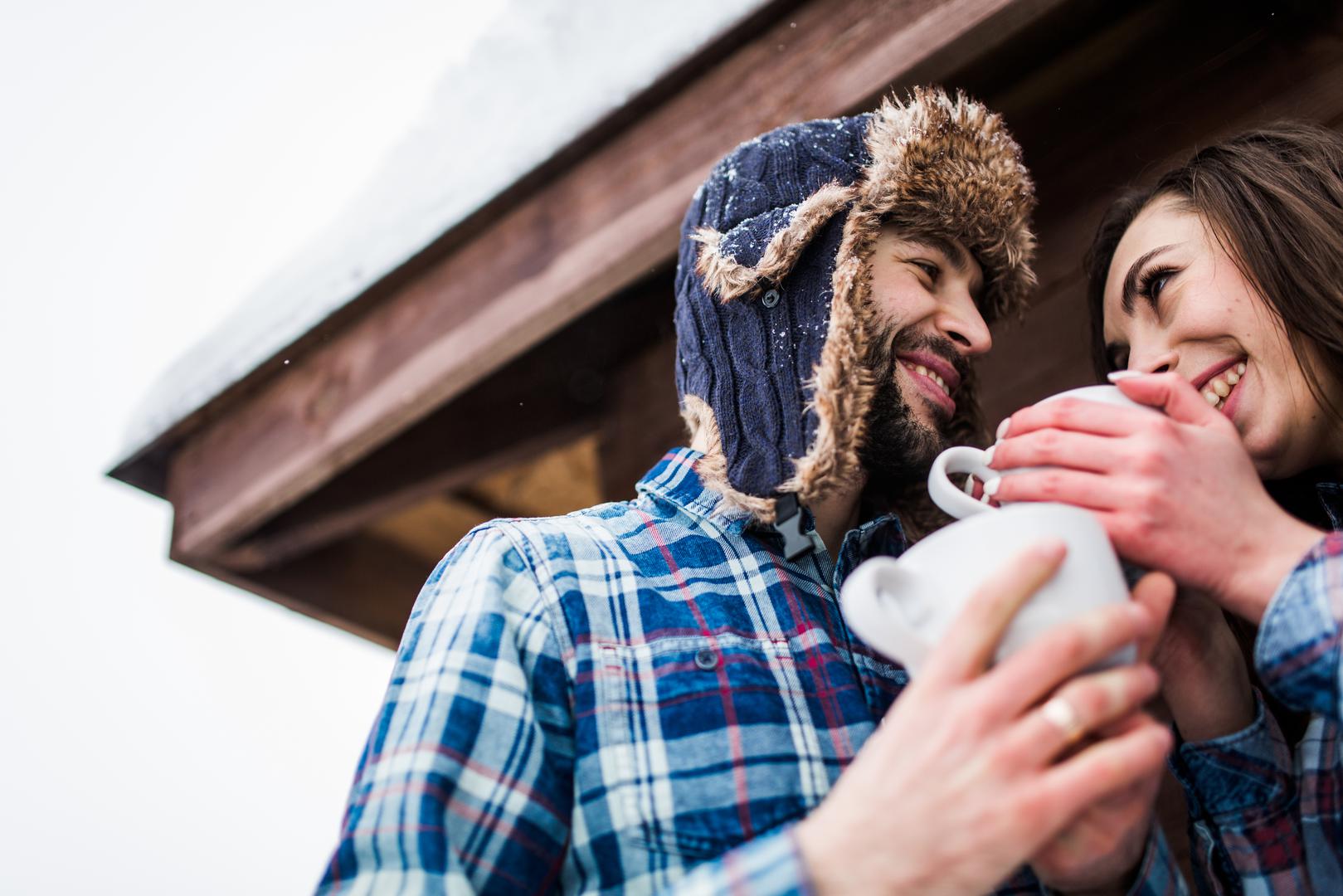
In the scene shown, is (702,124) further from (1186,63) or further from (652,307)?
(1186,63)

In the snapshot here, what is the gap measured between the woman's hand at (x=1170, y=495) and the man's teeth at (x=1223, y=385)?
0.37 m

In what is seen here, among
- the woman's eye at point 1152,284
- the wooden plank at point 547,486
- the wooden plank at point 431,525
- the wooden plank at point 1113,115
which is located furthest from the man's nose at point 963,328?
the wooden plank at point 431,525

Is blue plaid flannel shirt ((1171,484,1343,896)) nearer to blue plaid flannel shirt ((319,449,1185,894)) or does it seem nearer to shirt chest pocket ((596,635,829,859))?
blue plaid flannel shirt ((319,449,1185,894))

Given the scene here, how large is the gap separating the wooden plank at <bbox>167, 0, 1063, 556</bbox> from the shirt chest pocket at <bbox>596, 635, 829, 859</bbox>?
1049 millimetres

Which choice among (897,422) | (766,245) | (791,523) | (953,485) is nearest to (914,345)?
(897,422)

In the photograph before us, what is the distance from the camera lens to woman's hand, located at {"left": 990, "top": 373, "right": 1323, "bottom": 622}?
891 mm

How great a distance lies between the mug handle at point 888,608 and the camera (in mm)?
734

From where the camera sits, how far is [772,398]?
1.38m

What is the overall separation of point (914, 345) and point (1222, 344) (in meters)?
0.42

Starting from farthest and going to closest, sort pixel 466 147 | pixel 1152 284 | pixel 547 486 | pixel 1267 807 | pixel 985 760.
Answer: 1. pixel 547 486
2. pixel 466 147
3. pixel 1152 284
4. pixel 1267 807
5. pixel 985 760

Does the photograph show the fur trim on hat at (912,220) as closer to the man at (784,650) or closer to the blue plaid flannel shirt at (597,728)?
the man at (784,650)

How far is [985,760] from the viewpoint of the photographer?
26.7 inches

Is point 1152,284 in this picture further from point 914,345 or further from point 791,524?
point 791,524

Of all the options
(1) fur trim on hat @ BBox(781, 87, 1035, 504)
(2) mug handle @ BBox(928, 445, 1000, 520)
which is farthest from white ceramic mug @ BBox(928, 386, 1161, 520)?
(1) fur trim on hat @ BBox(781, 87, 1035, 504)
